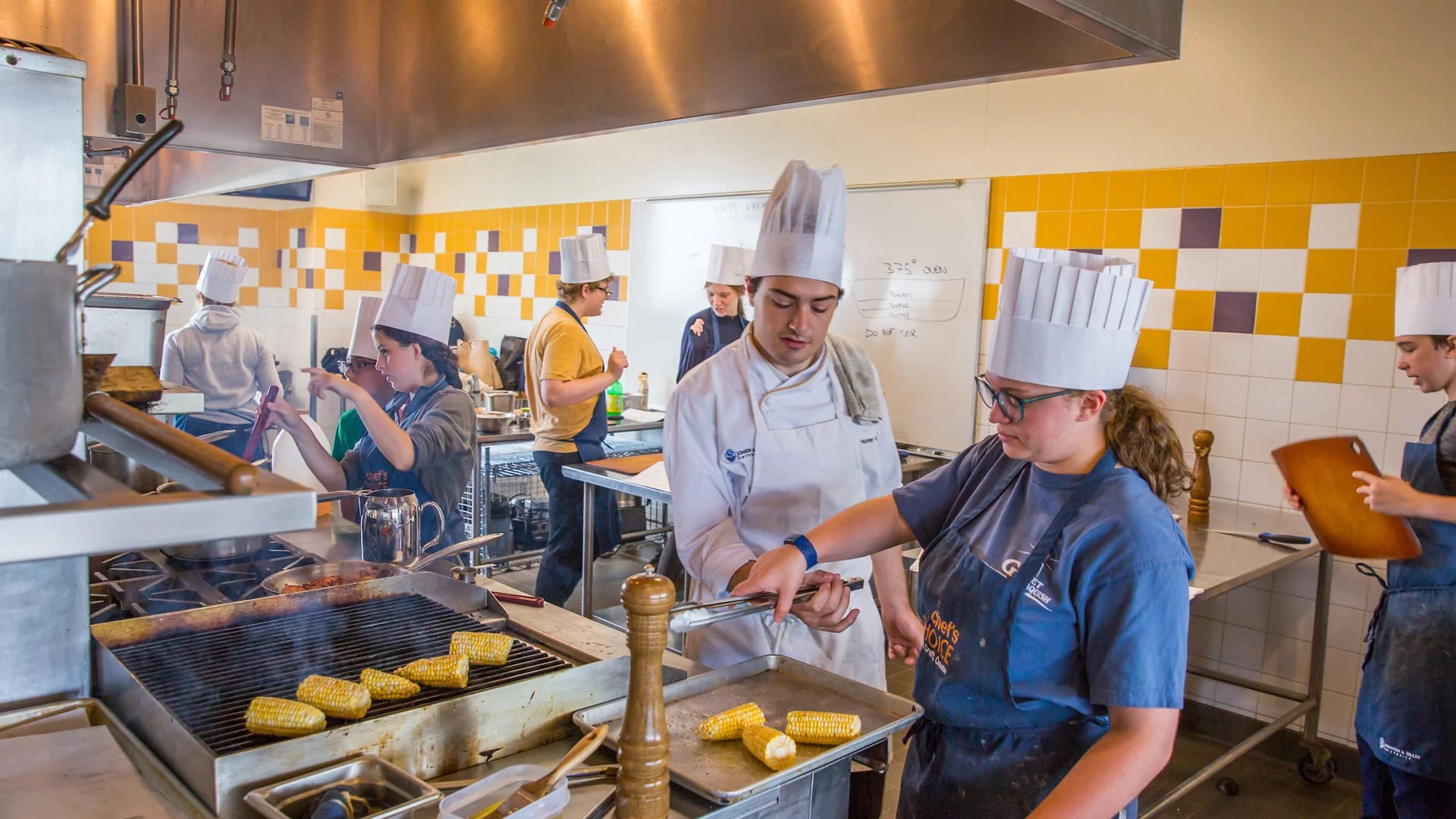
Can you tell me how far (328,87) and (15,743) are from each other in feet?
4.83

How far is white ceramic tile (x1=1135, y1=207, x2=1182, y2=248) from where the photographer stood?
155 inches

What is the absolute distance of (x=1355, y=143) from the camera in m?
3.48

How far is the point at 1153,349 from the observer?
13.2ft

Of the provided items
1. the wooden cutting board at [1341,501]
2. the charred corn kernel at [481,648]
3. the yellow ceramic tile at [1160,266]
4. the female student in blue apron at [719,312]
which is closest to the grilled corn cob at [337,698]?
the charred corn kernel at [481,648]

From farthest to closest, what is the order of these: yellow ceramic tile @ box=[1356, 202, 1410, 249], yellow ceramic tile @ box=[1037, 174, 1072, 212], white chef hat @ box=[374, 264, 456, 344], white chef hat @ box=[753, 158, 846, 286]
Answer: yellow ceramic tile @ box=[1037, 174, 1072, 212]
yellow ceramic tile @ box=[1356, 202, 1410, 249]
white chef hat @ box=[374, 264, 456, 344]
white chef hat @ box=[753, 158, 846, 286]

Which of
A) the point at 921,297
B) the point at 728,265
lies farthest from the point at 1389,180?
the point at 728,265

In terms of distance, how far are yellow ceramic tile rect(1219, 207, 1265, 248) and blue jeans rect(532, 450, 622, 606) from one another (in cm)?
288

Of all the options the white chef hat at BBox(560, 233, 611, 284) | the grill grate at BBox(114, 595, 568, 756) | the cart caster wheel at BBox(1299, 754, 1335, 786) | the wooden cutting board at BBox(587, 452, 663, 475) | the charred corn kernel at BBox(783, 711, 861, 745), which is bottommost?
the cart caster wheel at BBox(1299, 754, 1335, 786)

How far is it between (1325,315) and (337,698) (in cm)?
374

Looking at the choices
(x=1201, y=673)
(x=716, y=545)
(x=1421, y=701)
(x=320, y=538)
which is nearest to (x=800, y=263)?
(x=716, y=545)

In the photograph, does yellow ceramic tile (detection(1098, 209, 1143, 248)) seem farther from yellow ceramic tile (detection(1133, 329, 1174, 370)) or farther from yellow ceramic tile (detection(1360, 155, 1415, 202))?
yellow ceramic tile (detection(1360, 155, 1415, 202))

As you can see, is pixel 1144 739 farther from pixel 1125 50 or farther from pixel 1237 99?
pixel 1237 99

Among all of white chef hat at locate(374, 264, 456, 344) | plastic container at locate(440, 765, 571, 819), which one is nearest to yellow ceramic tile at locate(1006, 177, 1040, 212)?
white chef hat at locate(374, 264, 456, 344)

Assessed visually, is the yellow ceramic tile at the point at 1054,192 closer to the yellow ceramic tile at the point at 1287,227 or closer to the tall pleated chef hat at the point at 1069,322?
the yellow ceramic tile at the point at 1287,227
